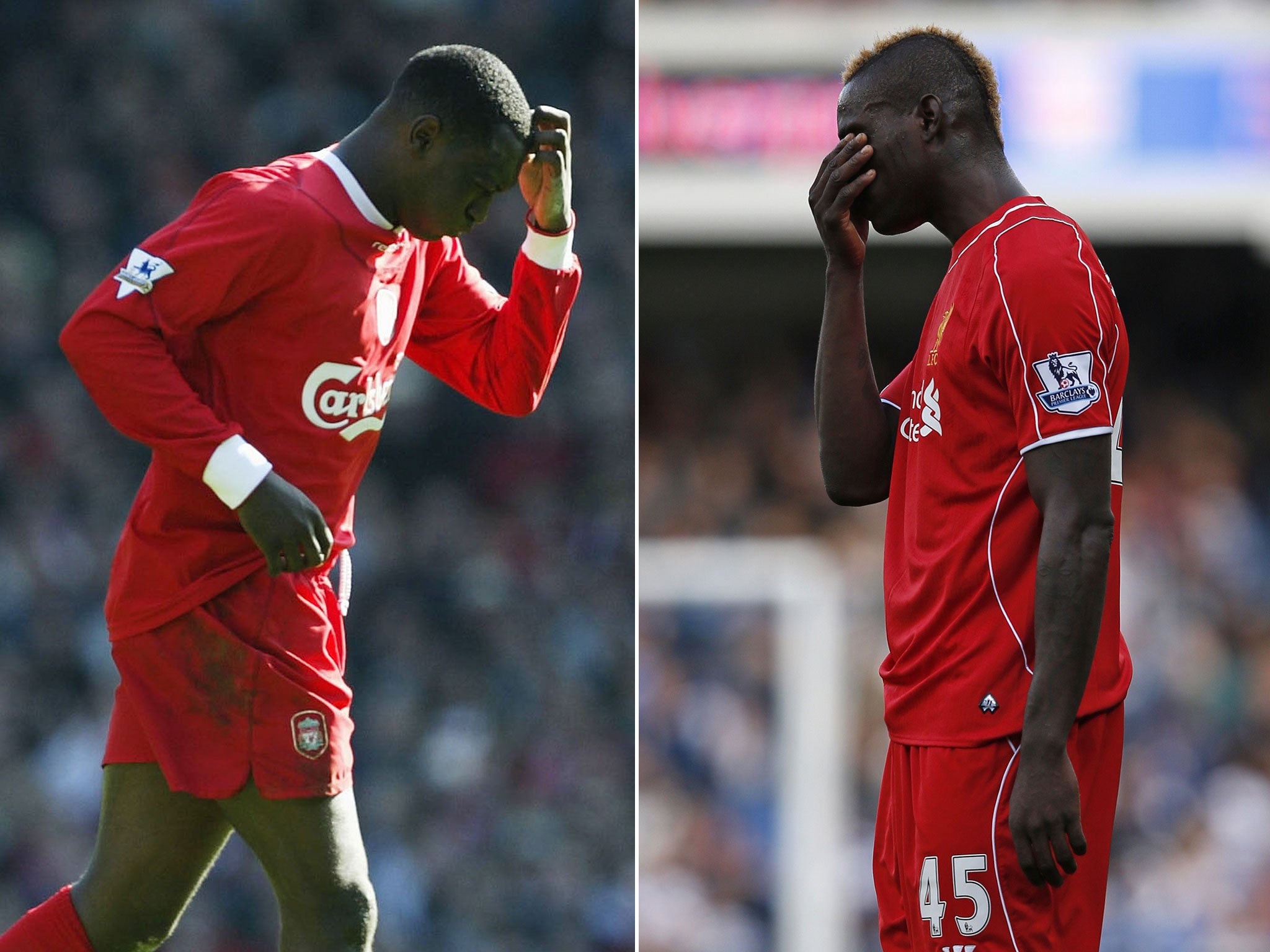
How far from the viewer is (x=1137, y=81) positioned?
38.7 ft

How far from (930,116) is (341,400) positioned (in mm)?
1094

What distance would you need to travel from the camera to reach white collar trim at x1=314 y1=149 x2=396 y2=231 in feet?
9.81

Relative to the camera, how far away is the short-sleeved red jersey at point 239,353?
279 cm

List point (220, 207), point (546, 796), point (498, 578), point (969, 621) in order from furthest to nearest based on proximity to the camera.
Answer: point (498, 578) → point (546, 796) → point (220, 207) → point (969, 621)

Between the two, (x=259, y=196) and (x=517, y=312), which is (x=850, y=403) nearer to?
(x=517, y=312)

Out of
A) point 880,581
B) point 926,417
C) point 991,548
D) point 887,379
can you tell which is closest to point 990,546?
point 991,548

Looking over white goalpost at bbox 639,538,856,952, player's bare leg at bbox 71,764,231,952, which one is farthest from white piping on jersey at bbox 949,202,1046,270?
white goalpost at bbox 639,538,856,952

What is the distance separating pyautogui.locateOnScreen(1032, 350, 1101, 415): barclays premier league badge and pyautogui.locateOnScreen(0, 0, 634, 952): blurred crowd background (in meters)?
5.36

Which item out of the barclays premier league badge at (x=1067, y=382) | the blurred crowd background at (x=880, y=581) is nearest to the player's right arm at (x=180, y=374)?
the barclays premier league badge at (x=1067, y=382)

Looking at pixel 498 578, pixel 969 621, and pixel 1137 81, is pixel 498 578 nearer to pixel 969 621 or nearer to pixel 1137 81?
pixel 1137 81

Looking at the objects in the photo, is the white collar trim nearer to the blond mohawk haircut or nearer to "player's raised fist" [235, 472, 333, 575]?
"player's raised fist" [235, 472, 333, 575]

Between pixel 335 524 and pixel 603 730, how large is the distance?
6417 millimetres

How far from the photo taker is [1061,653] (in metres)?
2.49

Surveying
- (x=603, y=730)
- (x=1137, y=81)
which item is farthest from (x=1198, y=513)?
(x=603, y=730)
